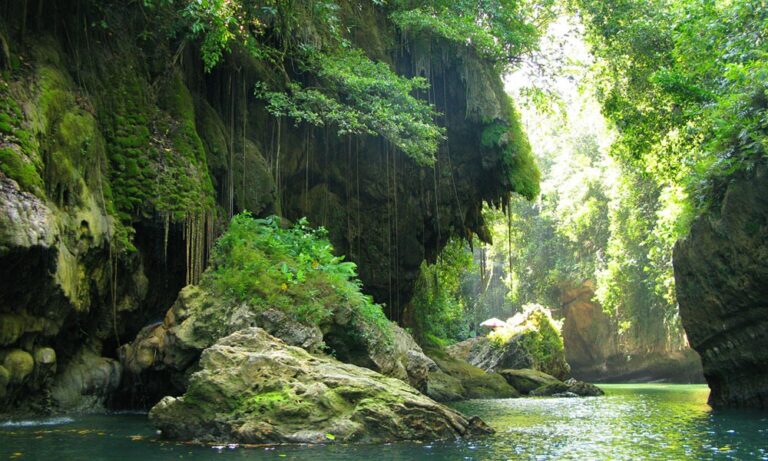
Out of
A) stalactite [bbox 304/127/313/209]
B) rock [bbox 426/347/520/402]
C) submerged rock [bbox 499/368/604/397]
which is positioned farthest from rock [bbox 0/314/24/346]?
submerged rock [bbox 499/368/604/397]

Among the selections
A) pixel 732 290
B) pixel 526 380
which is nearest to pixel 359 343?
pixel 732 290

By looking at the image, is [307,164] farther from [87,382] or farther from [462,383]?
[87,382]

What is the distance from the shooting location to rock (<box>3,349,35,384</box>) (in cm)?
1030

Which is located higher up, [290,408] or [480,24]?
[480,24]

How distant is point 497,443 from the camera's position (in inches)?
313

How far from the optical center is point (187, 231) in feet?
44.9

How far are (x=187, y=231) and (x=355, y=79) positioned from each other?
5.12 m

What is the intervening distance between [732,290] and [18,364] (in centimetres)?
1157

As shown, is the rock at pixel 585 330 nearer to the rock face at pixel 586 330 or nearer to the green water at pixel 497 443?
the rock face at pixel 586 330

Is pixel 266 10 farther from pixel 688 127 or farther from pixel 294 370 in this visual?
pixel 688 127

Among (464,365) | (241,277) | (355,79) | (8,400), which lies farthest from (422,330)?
(8,400)

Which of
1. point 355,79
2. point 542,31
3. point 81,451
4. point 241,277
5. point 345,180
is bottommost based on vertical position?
point 81,451

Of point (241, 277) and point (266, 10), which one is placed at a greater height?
point (266, 10)

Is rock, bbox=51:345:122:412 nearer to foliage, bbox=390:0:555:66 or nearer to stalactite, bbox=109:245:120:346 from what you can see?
stalactite, bbox=109:245:120:346
